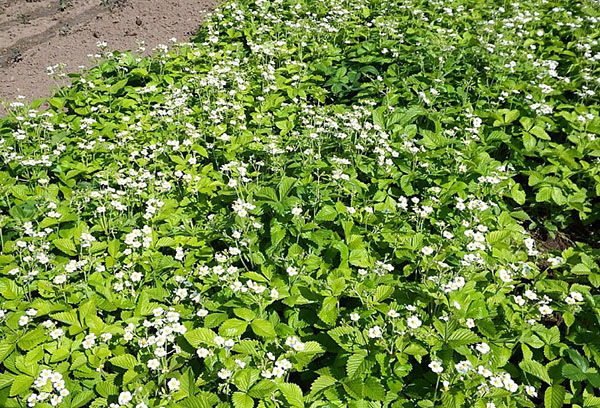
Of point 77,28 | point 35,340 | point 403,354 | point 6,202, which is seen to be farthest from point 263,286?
point 77,28

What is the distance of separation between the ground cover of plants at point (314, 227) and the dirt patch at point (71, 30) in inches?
40.4

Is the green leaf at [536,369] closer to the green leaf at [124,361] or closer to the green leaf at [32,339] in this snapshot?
the green leaf at [124,361]

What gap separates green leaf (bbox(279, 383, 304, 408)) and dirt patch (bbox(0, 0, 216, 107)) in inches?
194

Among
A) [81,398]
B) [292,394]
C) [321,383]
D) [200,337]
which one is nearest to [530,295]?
[321,383]

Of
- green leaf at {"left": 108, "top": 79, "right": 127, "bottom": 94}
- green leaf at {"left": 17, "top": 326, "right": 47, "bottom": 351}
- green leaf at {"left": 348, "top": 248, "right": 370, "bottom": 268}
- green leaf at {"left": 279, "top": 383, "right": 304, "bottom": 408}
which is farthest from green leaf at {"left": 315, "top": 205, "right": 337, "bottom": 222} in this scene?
green leaf at {"left": 108, "top": 79, "right": 127, "bottom": 94}

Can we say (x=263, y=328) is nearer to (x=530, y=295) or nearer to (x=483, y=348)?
(x=483, y=348)

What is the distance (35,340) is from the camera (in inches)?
106

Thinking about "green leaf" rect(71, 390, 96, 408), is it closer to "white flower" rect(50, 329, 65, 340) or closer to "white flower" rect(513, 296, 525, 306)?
"white flower" rect(50, 329, 65, 340)

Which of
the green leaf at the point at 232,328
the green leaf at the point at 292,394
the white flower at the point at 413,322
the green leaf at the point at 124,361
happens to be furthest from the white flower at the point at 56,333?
the white flower at the point at 413,322

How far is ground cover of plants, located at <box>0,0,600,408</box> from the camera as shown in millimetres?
2582

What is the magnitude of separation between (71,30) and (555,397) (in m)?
7.47

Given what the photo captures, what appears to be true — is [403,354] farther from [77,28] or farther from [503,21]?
[77,28]

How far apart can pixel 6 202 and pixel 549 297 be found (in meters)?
3.76

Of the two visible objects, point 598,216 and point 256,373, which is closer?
point 256,373
